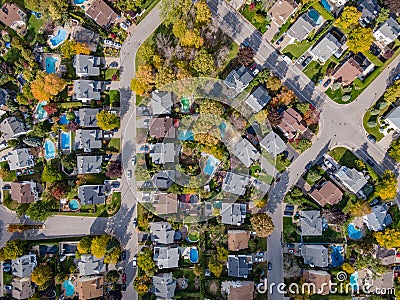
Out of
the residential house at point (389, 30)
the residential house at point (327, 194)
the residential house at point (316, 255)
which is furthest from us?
the residential house at point (389, 30)

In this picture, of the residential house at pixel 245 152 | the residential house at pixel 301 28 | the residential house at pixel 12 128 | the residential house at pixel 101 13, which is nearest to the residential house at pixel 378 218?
the residential house at pixel 245 152

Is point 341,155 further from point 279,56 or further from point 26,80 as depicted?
point 26,80

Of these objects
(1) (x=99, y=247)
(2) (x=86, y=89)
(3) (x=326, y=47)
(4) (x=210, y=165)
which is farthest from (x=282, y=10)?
(1) (x=99, y=247)

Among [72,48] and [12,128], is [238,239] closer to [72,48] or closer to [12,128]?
[12,128]

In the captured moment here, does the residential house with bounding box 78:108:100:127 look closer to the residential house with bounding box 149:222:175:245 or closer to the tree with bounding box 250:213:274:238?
the residential house with bounding box 149:222:175:245

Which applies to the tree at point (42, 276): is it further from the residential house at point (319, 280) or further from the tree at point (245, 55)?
the tree at point (245, 55)

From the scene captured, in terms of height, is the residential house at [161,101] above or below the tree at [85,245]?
above

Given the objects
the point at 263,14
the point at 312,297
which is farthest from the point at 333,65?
the point at 312,297

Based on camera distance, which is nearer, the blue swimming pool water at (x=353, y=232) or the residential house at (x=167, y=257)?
the residential house at (x=167, y=257)

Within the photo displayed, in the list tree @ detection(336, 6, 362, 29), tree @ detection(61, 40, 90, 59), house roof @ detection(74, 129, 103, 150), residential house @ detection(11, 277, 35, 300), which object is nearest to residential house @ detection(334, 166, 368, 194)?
tree @ detection(336, 6, 362, 29)
